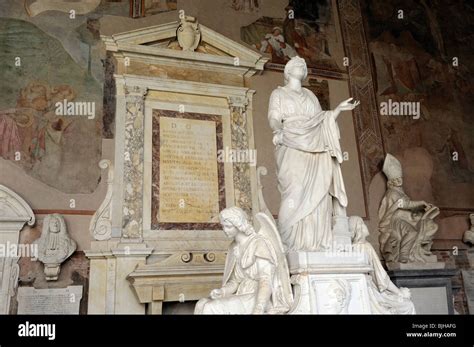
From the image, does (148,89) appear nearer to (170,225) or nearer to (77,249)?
(170,225)

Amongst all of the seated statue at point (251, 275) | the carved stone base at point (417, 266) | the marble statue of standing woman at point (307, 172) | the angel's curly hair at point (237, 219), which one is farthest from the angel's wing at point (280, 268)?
the carved stone base at point (417, 266)

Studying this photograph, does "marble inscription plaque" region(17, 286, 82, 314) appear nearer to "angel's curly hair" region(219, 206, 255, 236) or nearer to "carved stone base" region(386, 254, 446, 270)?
"angel's curly hair" region(219, 206, 255, 236)

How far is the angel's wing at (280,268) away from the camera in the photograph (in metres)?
4.09

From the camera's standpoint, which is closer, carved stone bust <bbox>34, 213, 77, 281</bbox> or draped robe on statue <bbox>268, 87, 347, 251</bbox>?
draped robe on statue <bbox>268, 87, 347, 251</bbox>

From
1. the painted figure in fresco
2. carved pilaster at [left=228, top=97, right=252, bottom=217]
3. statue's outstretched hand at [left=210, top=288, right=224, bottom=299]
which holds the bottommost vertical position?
statue's outstretched hand at [left=210, top=288, right=224, bottom=299]

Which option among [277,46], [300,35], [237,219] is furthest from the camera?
[300,35]

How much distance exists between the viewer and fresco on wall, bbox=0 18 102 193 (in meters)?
7.06

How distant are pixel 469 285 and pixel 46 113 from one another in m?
7.62

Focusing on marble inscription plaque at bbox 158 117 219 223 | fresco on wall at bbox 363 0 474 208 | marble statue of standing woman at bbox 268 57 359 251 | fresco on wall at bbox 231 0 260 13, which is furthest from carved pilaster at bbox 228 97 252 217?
marble statue of standing woman at bbox 268 57 359 251

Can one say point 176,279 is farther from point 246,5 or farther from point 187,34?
point 246,5

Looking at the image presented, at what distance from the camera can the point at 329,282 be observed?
418cm

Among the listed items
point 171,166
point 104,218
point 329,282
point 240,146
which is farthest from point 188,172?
point 329,282
